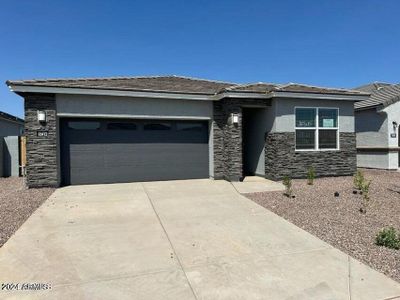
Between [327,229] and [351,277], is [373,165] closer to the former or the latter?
[327,229]

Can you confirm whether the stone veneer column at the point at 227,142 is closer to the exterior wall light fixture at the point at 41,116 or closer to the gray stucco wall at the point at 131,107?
the gray stucco wall at the point at 131,107

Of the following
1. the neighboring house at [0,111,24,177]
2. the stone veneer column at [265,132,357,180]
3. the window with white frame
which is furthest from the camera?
the neighboring house at [0,111,24,177]

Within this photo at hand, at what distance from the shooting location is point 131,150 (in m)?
11.4

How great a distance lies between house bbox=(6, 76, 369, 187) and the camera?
398 inches

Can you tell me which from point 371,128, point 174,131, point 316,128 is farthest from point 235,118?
point 371,128

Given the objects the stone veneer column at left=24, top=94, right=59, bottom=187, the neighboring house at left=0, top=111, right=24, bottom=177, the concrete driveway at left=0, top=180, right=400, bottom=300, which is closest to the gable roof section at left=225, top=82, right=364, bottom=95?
the concrete driveway at left=0, top=180, right=400, bottom=300

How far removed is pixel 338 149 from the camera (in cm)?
1228

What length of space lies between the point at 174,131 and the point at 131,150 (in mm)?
1831

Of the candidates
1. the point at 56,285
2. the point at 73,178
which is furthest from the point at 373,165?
the point at 56,285

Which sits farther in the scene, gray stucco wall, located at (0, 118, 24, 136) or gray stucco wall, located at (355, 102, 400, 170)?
gray stucco wall, located at (0, 118, 24, 136)

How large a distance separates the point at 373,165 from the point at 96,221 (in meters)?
14.2

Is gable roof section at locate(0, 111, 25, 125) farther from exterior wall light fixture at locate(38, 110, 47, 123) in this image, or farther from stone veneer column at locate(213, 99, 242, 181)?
stone veneer column at locate(213, 99, 242, 181)

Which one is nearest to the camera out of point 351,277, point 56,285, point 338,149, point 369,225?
point 56,285

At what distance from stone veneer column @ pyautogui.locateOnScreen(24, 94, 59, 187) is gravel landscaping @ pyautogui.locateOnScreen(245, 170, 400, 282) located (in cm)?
675
